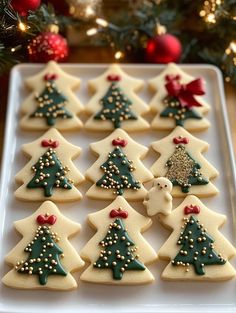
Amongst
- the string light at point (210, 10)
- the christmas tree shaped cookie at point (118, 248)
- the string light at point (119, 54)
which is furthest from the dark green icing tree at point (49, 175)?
the string light at point (210, 10)

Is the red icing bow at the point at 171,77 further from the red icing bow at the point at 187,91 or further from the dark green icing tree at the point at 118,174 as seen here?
the dark green icing tree at the point at 118,174

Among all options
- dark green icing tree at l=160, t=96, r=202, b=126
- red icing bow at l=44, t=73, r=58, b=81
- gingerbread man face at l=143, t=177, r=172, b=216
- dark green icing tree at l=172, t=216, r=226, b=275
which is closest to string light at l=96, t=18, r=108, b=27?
red icing bow at l=44, t=73, r=58, b=81

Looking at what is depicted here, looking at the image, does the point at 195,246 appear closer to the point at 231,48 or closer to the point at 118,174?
the point at 118,174

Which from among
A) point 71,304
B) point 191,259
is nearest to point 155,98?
point 191,259

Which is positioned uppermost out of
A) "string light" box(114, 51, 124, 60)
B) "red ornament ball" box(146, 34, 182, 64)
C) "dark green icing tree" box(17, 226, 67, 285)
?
"red ornament ball" box(146, 34, 182, 64)

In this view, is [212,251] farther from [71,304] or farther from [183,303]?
[71,304]

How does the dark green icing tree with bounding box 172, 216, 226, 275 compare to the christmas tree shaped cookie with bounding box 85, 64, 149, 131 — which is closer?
the dark green icing tree with bounding box 172, 216, 226, 275

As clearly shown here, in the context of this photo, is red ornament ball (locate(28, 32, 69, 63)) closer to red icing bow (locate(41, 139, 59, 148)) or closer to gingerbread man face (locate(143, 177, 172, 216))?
red icing bow (locate(41, 139, 59, 148))
